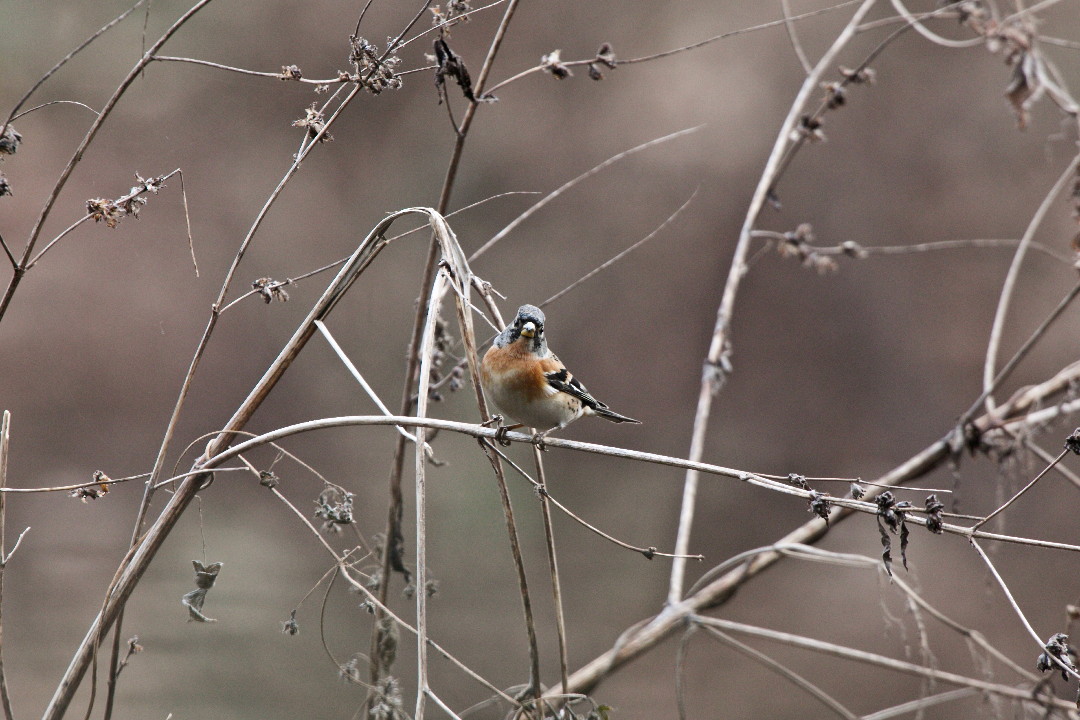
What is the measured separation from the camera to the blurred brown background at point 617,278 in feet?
25.4

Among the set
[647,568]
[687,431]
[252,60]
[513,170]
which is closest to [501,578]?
[647,568]

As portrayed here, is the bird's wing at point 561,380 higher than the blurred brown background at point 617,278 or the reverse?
the reverse

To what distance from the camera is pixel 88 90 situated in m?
7.98

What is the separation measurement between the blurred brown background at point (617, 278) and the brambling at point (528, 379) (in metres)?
4.11

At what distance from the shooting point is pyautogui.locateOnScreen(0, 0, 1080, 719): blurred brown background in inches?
305

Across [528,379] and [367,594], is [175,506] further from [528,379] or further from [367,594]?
[528,379]

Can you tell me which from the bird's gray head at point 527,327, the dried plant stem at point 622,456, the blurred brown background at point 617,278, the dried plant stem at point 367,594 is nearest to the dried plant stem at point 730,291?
the bird's gray head at point 527,327

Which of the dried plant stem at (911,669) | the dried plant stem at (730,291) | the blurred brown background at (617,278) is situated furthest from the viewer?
the blurred brown background at (617,278)

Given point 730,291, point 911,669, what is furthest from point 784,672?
point 730,291

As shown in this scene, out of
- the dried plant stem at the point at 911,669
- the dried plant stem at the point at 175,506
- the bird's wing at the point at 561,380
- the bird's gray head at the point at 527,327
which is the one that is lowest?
the dried plant stem at the point at 911,669

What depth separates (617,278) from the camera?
836 centimetres

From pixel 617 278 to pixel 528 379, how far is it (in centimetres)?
517

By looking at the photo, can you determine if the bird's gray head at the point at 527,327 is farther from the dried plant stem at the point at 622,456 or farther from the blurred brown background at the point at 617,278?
the blurred brown background at the point at 617,278

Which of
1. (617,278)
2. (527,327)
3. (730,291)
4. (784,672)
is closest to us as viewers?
(784,672)
